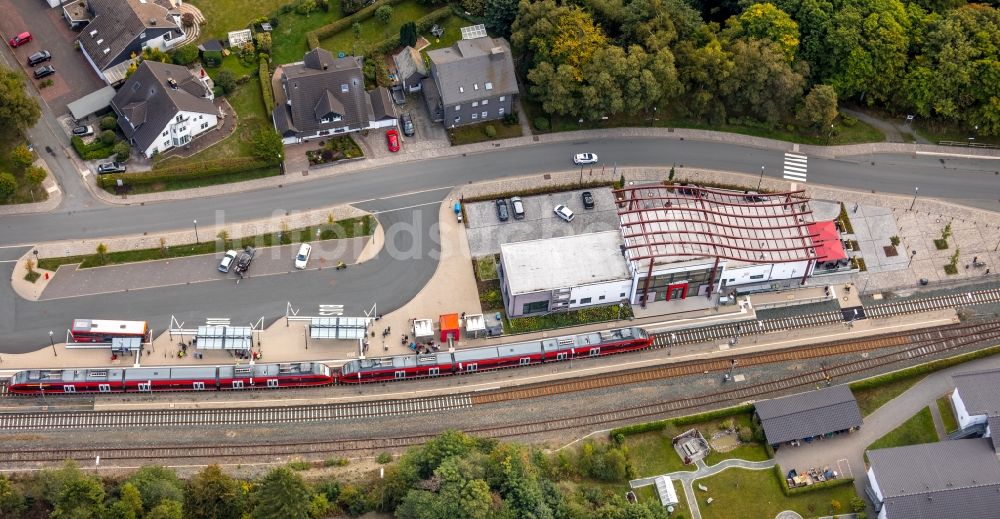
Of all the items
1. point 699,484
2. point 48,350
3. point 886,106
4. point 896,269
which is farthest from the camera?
point 886,106

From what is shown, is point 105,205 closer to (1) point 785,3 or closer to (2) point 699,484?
(2) point 699,484

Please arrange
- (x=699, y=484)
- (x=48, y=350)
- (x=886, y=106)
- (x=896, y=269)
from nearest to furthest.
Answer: (x=699, y=484)
(x=48, y=350)
(x=896, y=269)
(x=886, y=106)

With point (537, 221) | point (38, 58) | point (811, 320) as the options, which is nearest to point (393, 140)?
point (537, 221)

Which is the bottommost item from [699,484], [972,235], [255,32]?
[699,484]

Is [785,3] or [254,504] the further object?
[785,3]

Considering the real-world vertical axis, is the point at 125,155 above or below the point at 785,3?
below

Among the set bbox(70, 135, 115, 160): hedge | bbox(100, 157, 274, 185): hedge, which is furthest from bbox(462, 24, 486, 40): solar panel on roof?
bbox(70, 135, 115, 160): hedge

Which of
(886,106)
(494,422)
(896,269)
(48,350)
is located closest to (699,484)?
(494,422)

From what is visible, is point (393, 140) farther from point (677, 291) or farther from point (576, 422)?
point (576, 422)
